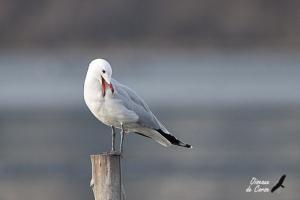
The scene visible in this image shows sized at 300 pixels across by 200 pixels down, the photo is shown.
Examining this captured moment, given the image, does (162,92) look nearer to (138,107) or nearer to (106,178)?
(138,107)

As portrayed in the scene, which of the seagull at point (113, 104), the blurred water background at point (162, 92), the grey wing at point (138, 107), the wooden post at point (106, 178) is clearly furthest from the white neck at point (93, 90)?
the blurred water background at point (162, 92)

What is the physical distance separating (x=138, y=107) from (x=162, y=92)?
42.5 ft

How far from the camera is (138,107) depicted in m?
6.81

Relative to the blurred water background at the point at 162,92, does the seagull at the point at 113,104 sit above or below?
below

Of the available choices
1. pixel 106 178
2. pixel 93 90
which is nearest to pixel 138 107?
pixel 93 90

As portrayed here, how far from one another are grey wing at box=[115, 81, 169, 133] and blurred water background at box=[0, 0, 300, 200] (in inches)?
95.0

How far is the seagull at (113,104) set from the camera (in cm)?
664

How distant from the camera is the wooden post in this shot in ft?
19.5

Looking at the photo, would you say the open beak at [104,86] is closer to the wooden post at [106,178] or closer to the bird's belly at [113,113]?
the bird's belly at [113,113]

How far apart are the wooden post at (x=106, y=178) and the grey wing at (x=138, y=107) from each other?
812 mm

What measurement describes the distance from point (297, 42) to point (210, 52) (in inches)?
61.0

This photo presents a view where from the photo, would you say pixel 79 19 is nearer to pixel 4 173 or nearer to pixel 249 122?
pixel 249 122

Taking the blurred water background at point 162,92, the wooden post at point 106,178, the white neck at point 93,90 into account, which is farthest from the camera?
the blurred water background at point 162,92

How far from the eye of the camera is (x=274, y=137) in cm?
1335
